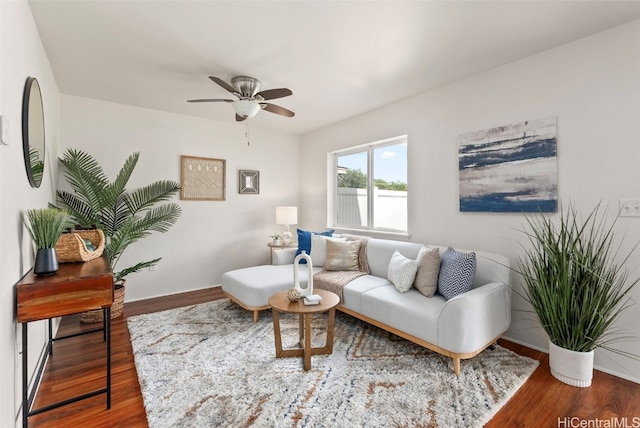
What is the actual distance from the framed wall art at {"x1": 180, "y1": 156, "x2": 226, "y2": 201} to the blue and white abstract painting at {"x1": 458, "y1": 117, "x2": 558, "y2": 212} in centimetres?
318

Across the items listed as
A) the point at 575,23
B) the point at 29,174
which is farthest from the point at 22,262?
the point at 575,23

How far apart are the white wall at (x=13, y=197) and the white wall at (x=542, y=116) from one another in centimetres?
325

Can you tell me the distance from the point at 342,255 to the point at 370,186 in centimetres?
120

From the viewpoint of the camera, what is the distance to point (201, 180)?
430 cm

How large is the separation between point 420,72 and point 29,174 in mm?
3060

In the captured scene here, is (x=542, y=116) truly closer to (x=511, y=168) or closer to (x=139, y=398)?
(x=511, y=168)

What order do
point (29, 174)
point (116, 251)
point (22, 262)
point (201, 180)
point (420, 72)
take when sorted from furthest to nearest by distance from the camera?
1. point (201, 180)
2. point (116, 251)
3. point (420, 72)
4. point (29, 174)
5. point (22, 262)

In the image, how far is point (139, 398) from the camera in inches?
75.2

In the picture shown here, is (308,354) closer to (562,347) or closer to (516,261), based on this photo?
(562,347)

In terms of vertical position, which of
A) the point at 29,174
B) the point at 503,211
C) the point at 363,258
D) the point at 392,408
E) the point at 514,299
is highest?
the point at 29,174

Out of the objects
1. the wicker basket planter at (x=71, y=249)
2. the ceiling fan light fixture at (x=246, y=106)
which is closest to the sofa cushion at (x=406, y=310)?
the ceiling fan light fixture at (x=246, y=106)

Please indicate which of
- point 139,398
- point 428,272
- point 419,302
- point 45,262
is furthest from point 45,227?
point 428,272

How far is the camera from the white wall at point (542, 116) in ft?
6.95

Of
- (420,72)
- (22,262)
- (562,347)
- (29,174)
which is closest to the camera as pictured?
(22,262)
